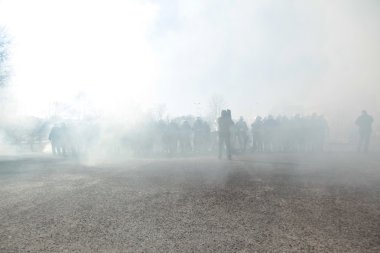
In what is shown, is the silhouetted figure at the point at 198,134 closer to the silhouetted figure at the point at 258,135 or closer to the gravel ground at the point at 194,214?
the silhouetted figure at the point at 258,135

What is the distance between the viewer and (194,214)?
228 inches

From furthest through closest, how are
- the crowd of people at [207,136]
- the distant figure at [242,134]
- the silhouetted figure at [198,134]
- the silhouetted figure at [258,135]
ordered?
the silhouetted figure at [198,134] < the crowd of people at [207,136] < the silhouetted figure at [258,135] < the distant figure at [242,134]

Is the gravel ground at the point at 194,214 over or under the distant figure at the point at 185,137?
under

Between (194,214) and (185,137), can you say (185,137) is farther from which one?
(194,214)

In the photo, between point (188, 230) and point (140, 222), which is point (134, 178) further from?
point (188, 230)

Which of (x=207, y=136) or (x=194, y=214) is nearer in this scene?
(x=194, y=214)

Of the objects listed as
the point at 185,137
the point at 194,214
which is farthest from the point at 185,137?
the point at 194,214

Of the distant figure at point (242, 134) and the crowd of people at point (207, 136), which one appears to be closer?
the distant figure at point (242, 134)

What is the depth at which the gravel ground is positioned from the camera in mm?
4441

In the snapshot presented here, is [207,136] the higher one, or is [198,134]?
[198,134]

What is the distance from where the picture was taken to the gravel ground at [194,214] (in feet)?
14.6

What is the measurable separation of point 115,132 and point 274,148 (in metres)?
10.9

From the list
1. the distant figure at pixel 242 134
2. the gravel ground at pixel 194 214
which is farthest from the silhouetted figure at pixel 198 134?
the gravel ground at pixel 194 214

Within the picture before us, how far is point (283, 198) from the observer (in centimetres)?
684
